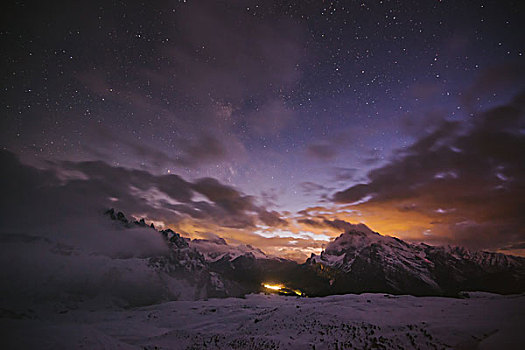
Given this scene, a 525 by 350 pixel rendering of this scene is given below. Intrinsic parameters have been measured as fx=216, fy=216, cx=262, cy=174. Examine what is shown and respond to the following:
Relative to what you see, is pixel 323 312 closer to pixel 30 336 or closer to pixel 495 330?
pixel 495 330

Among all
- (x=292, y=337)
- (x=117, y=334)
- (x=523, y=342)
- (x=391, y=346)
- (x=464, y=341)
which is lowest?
(x=117, y=334)

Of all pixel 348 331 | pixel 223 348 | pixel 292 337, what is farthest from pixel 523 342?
pixel 223 348

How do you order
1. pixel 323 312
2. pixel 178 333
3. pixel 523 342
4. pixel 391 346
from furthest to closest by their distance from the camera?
pixel 178 333 → pixel 323 312 → pixel 391 346 → pixel 523 342

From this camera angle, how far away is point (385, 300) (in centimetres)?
3722

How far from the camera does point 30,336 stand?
15.5m

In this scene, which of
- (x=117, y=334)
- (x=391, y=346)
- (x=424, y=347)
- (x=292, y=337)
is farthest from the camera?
(x=117, y=334)

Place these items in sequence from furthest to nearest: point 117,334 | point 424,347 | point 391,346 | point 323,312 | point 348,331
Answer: point 117,334
point 323,312
point 348,331
point 391,346
point 424,347

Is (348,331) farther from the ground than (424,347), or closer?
closer

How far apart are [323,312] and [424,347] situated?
65.1 ft

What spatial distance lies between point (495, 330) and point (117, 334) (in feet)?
165

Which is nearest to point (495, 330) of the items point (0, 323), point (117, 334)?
point (0, 323)

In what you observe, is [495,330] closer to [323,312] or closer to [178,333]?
[323,312]

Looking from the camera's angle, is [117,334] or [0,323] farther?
[117,334]

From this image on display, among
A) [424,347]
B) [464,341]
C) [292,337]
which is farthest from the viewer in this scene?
[292,337]
